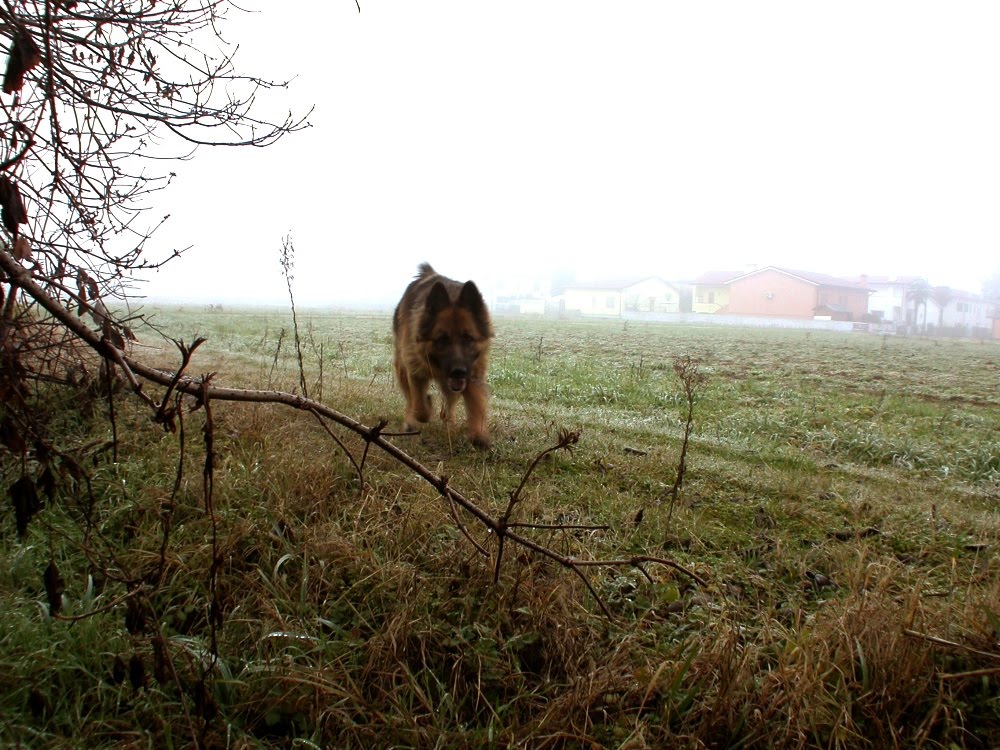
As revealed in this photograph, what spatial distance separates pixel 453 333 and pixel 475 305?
0.38 m

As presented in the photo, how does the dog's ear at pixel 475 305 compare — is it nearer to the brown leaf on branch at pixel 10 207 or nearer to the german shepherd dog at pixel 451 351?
the german shepherd dog at pixel 451 351

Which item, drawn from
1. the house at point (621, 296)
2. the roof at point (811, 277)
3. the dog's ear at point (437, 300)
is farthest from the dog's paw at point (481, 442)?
the roof at point (811, 277)

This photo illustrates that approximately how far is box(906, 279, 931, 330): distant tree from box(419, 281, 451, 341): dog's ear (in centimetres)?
2438

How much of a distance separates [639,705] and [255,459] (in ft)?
10.3

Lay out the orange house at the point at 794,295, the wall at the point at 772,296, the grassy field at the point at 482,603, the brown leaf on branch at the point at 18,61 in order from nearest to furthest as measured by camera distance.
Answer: the brown leaf on branch at the point at 18,61 → the grassy field at the point at 482,603 → the orange house at the point at 794,295 → the wall at the point at 772,296

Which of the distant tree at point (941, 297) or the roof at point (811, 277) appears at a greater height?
the roof at point (811, 277)

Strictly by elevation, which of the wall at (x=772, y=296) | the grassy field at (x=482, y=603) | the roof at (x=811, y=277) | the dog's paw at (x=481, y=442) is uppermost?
the roof at (x=811, y=277)

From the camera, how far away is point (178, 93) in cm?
325

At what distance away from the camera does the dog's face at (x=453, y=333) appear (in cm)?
557

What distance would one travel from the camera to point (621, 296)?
1578 inches

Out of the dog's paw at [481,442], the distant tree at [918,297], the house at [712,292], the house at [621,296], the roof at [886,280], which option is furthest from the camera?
the house at [621,296]

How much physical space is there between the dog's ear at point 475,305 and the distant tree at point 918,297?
23902mm

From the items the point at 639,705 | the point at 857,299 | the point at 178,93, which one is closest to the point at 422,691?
the point at 639,705

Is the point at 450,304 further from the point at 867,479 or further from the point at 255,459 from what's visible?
the point at 867,479
